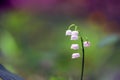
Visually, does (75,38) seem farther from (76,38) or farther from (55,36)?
(55,36)

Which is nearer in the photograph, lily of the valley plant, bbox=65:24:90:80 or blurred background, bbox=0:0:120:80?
lily of the valley plant, bbox=65:24:90:80

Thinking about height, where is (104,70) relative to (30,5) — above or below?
below

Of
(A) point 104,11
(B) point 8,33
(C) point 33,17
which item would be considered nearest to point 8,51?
(B) point 8,33

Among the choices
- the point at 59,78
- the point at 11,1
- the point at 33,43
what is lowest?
the point at 59,78

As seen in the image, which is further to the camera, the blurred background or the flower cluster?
the blurred background

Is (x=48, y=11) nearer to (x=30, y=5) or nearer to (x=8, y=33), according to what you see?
(x=30, y=5)

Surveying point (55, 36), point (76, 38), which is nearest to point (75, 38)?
point (76, 38)

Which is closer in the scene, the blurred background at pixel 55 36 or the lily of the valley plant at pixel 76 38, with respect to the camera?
the lily of the valley plant at pixel 76 38
